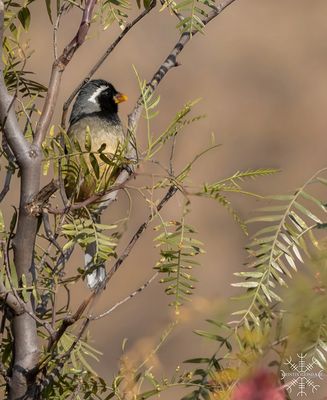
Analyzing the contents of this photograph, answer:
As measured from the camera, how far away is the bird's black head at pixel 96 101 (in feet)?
7.38

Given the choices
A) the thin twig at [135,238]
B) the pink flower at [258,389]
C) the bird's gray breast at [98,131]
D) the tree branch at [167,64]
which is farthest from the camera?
the bird's gray breast at [98,131]

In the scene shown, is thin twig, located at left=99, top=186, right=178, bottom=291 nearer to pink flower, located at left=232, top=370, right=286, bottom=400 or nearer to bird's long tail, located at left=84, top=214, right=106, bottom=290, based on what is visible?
bird's long tail, located at left=84, top=214, right=106, bottom=290

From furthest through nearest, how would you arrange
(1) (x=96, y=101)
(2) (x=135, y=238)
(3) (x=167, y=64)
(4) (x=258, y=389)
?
(1) (x=96, y=101) < (3) (x=167, y=64) < (2) (x=135, y=238) < (4) (x=258, y=389)

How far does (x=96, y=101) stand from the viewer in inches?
91.7

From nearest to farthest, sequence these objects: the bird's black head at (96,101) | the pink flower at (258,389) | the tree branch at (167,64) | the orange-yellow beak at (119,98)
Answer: the pink flower at (258,389)
the tree branch at (167,64)
the bird's black head at (96,101)
the orange-yellow beak at (119,98)

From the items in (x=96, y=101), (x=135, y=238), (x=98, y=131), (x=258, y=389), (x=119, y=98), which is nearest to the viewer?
(x=258, y=389)

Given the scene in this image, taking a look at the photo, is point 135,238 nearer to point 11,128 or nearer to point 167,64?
point 11,128

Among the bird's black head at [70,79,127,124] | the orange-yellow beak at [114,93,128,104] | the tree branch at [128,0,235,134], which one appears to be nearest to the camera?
the tree branch at [128,0,235,134]

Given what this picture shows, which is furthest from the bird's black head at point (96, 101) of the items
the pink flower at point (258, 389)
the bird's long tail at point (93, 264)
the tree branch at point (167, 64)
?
the pink flower at point (258, 389)

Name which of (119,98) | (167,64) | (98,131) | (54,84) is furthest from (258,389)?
(119,98)

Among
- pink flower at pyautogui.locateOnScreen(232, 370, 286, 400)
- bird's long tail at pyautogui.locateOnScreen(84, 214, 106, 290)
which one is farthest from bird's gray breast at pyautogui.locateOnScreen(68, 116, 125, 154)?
pink flower at pyautogui.locateOnScreen(232, 370, 286, 400)

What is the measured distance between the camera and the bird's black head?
2250mm

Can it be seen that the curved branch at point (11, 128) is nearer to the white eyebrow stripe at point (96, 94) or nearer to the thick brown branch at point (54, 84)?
the thick brown branch at point (54, 84)

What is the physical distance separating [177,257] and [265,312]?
149 millimetres
